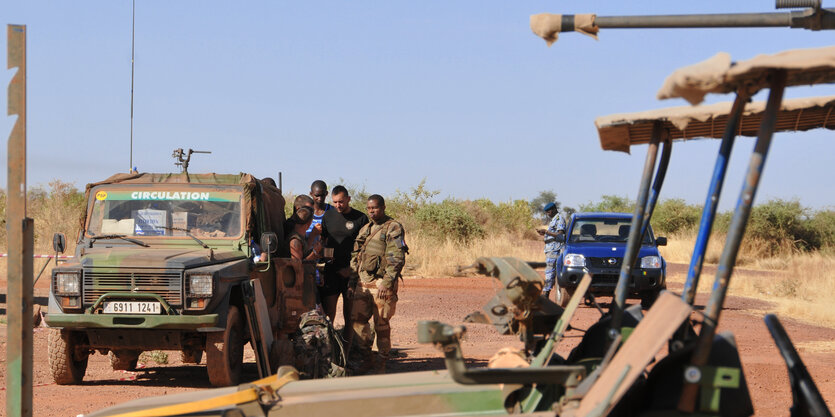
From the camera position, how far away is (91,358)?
10922mm

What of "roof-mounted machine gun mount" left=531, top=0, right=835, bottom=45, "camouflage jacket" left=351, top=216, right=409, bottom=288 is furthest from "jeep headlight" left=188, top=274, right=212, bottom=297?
"roof-mounted machine gun mount" left=531, top=0, right=835, bottom=45

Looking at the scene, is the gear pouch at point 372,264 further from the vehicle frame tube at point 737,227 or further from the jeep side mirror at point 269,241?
the vehicle frame tube at point 737,227

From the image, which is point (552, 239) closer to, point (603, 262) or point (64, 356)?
point (603, 262)

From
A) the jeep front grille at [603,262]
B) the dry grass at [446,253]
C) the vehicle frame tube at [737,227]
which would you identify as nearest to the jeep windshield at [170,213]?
the vehicle frame tube at [737,227]

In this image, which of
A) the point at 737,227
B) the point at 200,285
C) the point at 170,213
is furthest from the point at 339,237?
the point at 737,227

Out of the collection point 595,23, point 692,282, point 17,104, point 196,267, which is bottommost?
point 196,267

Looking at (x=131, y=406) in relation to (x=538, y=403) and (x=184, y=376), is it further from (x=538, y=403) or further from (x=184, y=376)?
(x=184, y=376)

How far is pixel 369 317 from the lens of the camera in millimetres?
9141

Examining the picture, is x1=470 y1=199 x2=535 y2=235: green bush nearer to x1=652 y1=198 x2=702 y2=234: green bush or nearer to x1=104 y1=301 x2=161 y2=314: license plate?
x1=652 y1=198 x2=702 y2=234: green bush

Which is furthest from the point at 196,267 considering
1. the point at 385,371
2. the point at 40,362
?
the point at 40,362

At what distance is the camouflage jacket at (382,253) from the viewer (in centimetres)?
925

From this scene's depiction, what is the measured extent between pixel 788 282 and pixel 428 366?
1367 cm

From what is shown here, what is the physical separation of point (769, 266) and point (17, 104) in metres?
29.7

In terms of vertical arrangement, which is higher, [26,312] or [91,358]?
[26,312]
